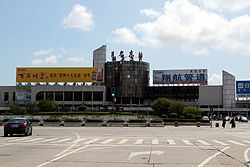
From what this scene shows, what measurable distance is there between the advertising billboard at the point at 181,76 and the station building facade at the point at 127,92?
28.3ft

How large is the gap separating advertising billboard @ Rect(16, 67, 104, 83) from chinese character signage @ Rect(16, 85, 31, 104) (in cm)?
490

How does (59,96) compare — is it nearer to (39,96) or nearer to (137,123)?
(39,96)

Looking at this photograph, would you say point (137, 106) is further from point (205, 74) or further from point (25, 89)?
point (25, 89)

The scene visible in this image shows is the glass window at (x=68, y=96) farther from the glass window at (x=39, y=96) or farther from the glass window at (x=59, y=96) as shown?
the glass window at (x=39, y=96)

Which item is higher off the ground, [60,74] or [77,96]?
[60,74]

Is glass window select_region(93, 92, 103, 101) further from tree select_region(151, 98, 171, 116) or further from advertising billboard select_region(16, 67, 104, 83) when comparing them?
tree select_region(151, 98, 171, 116)

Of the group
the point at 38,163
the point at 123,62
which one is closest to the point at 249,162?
the point at 38,163

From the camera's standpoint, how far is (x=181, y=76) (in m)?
104

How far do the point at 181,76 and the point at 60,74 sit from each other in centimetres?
3804

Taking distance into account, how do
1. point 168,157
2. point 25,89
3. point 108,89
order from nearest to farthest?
point 168,157 → point 25,89 → point 108,89

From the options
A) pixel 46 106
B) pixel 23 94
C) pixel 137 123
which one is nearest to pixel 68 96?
pixel 23 94

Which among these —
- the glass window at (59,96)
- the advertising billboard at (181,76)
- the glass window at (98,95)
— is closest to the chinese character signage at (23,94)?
the glass window at (59,96)

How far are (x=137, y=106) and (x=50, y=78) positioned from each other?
107 feet

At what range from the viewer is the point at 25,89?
106500mm
